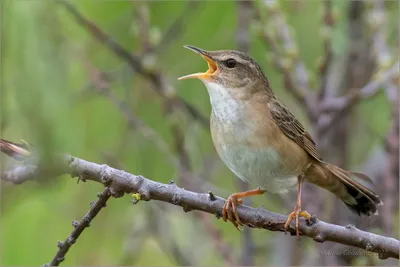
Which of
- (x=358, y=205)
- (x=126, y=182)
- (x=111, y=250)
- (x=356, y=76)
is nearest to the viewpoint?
(x=126, y=182)

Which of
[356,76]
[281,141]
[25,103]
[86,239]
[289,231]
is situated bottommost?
[25,103]

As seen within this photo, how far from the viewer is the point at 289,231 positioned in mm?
2695

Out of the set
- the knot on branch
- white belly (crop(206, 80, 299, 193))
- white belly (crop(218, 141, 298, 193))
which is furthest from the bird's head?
the knot on branch

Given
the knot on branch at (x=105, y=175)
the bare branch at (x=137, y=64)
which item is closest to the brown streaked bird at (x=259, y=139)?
the bare branch at (x=137, y=64)

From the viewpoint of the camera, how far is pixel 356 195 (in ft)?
13.3

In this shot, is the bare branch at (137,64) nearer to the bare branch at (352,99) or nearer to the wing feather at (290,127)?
the wing feather at (290,127)

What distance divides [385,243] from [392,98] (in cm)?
295

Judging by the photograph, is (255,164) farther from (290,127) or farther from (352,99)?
(352,99)

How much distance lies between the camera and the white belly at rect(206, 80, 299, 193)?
141 inches

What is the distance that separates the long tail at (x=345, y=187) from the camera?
3.99 m

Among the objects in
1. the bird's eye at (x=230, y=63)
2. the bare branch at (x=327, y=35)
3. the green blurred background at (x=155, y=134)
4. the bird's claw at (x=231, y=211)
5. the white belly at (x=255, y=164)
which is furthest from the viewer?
the bare branch at (x=327, y=35)

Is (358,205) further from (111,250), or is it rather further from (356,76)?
(356,76)

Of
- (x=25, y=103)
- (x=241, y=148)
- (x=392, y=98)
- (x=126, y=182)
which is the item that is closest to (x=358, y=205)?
(x=241, y=148)

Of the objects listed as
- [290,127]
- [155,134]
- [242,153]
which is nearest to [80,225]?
[242,153]
